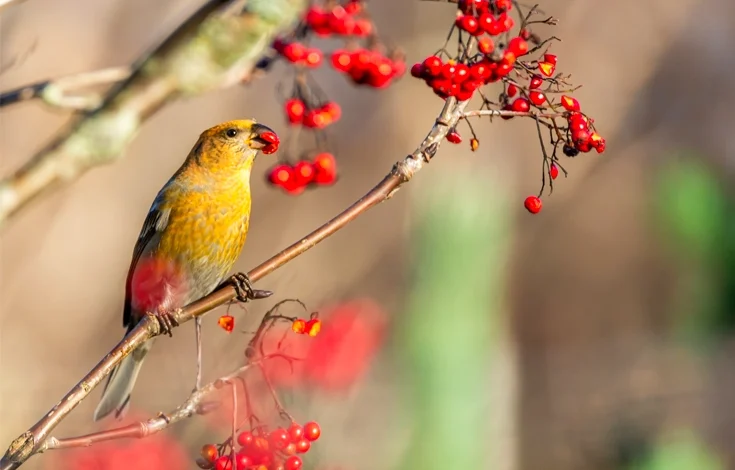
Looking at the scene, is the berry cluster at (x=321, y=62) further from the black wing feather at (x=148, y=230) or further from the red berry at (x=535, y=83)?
the black wing feather at (x=148, y=230)

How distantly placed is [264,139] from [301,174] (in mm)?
161

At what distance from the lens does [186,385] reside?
3.59 metres

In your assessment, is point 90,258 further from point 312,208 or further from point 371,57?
point 371,57

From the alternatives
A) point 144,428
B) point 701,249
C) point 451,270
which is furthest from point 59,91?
point 701,249

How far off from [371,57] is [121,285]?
332 centimetres

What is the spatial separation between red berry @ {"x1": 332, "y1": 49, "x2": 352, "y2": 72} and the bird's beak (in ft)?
0.75

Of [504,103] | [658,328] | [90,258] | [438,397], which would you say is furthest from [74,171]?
[658,328]

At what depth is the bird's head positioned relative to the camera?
69.3 inches

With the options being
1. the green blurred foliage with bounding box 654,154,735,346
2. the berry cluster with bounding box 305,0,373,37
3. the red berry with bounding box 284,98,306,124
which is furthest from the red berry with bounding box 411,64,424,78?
the green blurred foliage with bounding box 654,154,735,346

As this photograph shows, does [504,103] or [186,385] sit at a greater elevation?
[186,385]

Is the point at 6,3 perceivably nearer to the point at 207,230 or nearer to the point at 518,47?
the point at 518,47

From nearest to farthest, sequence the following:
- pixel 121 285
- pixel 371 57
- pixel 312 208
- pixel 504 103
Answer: pixel 504 103
pixel 371 57
pixel 121 285
pixel 312 208

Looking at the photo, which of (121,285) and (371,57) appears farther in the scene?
(121,285)

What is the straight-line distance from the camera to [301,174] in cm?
158
